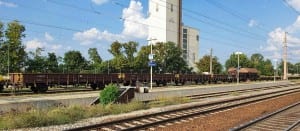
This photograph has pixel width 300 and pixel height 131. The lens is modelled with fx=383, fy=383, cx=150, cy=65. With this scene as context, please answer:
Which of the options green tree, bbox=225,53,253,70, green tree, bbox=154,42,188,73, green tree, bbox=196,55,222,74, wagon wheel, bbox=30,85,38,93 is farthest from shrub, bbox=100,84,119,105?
green tree, bbox=225,53,253,70

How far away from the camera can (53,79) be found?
1550 inches

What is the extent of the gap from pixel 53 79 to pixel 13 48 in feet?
43.1

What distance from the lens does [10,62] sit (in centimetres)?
4881

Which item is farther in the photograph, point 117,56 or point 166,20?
point 166,20

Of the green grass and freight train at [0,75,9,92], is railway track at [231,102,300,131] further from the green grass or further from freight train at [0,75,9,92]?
freight train at [0,75,9,92]

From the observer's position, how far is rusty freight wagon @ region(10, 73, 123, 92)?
3622cm

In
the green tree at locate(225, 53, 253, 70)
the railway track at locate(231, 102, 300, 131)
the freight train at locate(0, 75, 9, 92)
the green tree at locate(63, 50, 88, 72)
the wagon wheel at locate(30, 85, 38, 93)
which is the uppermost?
the green tree at locate(225, 53, 253, 70)

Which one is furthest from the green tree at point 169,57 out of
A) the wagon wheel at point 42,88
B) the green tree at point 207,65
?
the wagon wheel at point 42,88

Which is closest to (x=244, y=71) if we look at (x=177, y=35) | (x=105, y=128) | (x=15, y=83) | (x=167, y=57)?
(x=167, y=57)

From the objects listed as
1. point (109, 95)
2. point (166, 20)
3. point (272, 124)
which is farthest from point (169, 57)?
point (272, 124)

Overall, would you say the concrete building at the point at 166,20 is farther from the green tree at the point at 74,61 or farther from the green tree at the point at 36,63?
the green tree at the point at 36,63

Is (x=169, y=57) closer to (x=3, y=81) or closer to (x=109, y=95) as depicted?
(x=3, y=81)

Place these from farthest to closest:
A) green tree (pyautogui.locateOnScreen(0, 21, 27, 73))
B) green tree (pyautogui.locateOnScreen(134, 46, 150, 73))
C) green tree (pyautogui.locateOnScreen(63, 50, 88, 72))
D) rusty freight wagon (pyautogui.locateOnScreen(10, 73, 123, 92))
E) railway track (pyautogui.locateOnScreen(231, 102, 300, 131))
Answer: green tree (pyautogui.locateOnScreen(63, 50, 88, 72)), green tree (pyautogui.locateOnScreen(134, 46, 150, 73)), green tree (pyautogui.locateOnScreen(0, 21, 27, 73)), rusty freight wagon (pyautogui.locateOnScreen(10, 73, 123, 92)), railway track (pyautogui.locateOnScreen(231, 102, 300, 131))

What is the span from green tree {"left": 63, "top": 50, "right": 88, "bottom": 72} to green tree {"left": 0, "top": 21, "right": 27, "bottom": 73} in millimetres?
30118
